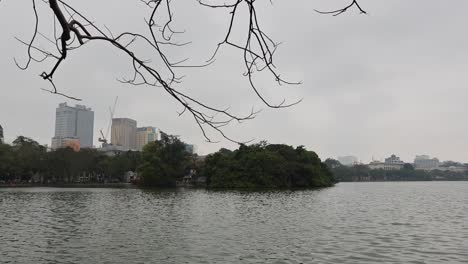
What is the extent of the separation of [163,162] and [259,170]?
66.9ft

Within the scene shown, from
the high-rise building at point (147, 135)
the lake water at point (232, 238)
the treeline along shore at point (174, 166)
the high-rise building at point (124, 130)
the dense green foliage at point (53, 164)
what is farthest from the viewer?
the high-rise building at point (124, 130)

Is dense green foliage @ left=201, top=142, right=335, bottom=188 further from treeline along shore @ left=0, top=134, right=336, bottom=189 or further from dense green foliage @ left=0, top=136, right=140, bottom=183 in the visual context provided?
dense green foliage @ left=0, top=136, right=140, bottom=183

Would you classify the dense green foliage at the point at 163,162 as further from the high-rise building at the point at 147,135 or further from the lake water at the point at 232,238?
the lake water at the point at 232,238

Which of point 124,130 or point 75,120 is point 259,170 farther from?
point 124,130

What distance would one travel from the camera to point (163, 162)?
89500 mm

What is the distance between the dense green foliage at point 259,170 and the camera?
8288cm

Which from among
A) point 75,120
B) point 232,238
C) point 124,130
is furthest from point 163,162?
point 232,238

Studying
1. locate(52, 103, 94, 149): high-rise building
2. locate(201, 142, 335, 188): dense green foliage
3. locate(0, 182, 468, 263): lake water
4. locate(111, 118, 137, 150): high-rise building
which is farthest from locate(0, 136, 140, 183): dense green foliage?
locate(0, 182, 468, 263): lake water

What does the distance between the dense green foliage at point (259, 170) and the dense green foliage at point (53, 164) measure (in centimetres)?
3487

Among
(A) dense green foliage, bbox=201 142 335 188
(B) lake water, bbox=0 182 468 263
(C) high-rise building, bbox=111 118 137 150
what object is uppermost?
(C) high-rise building, bbox=111 118 137 150

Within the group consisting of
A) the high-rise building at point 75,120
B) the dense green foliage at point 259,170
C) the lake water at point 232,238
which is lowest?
the lake water at point 232,238

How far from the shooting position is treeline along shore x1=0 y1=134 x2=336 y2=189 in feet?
275

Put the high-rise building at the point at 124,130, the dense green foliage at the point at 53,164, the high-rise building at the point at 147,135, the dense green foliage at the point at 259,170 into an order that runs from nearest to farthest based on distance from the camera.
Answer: the high-rise building at the point at 147,135 < the dense green foliage at the point at 259,170 < the dense green foliage at the point at 53,164 < the high-rise building at the point at 124,130

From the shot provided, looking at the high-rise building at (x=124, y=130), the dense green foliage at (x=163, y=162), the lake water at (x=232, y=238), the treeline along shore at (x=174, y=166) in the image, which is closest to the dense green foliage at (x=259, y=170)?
the treeline along shore at (x=174, y=166)
